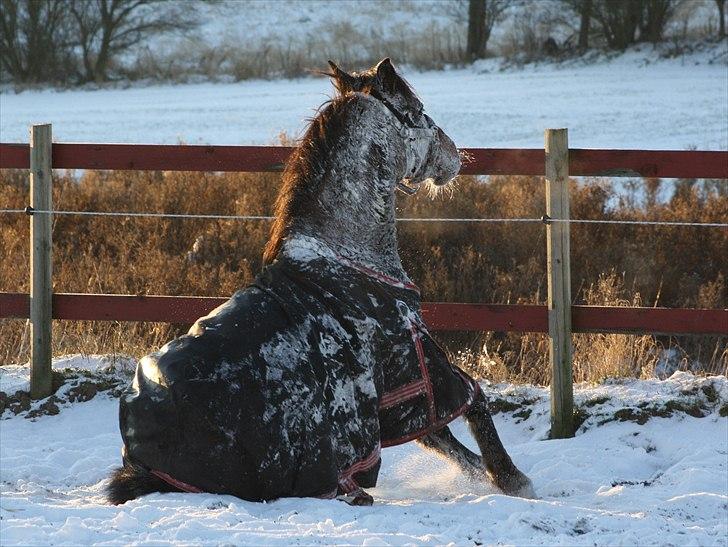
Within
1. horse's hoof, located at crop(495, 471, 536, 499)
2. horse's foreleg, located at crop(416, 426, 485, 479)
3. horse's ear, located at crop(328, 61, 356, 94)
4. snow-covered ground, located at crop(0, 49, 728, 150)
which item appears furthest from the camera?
snow-covered ground, located at crop(0, 49, 728, 150)

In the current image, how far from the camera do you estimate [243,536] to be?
129 inches

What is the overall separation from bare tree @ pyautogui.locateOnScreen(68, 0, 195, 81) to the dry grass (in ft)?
43.5

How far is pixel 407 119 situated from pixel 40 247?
8.65 ft

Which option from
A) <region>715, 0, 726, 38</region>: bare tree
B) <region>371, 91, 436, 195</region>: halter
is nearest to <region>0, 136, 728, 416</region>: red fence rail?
<region>371, 91, 436, 195</region>: halter

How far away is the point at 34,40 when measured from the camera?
23.9 metres

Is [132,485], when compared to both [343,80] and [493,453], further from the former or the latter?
[343,80]

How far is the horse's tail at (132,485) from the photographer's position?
382cm

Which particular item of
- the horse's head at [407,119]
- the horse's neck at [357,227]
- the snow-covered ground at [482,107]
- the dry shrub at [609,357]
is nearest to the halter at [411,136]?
the horse's head at [407,119]

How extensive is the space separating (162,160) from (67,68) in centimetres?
1956

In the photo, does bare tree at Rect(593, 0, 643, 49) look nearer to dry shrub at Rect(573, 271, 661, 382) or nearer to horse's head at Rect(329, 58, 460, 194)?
dry shrub at Rect(573, 271, 661, 382)

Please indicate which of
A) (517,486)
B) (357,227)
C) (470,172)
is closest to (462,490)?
(517,486)

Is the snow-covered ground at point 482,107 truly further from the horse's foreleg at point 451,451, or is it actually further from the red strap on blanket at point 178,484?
the red strap on blanket at point 178,484

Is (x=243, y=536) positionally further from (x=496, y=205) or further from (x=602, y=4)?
(x=602, y=4)

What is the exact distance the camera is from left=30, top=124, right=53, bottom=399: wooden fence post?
6.04 metres
